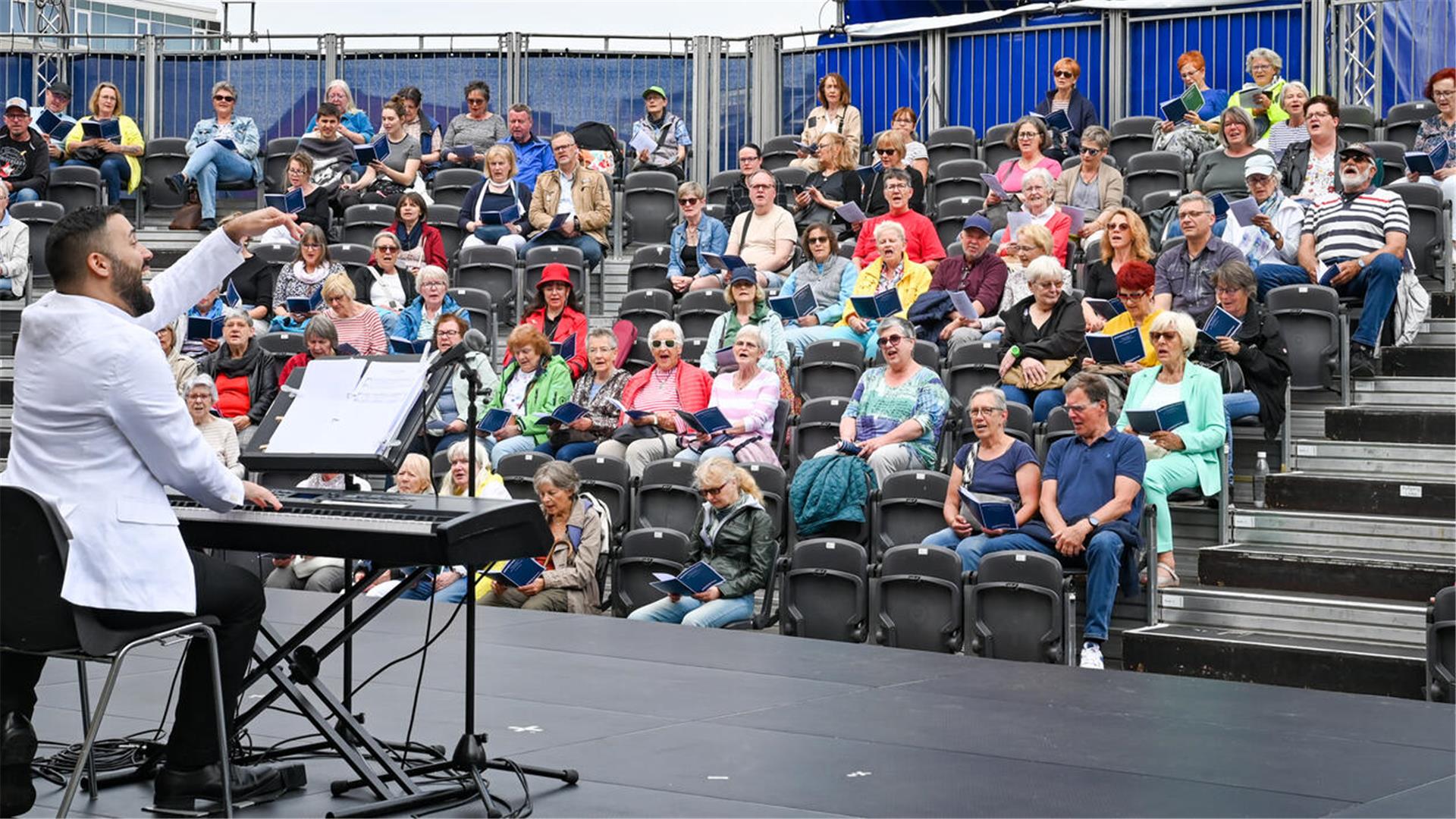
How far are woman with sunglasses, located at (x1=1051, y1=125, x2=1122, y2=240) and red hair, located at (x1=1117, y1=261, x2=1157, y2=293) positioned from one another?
224 cm

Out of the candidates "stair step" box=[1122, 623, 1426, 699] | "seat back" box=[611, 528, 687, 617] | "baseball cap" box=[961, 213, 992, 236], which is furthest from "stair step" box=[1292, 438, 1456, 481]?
"seat back" box=[611, 528, 687, 617]

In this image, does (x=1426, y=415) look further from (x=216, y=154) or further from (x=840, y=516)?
(x=216, y=154)

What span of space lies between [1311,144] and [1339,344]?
1954 mm

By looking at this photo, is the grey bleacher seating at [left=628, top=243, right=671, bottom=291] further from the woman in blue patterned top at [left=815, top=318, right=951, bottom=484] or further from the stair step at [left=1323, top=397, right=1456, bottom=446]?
the stair step at [left=1323, top=397, right=1456, bottom=446]

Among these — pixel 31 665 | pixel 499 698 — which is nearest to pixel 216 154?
pixel 499 698

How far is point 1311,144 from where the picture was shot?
1019 cm

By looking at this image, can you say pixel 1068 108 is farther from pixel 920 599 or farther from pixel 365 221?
pixel 920 599

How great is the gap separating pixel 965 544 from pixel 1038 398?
1208 mm

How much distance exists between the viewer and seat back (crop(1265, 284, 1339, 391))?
8.72 m

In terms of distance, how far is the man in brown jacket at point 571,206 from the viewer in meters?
11.9

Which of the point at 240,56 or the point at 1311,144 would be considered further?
the point at 240,56

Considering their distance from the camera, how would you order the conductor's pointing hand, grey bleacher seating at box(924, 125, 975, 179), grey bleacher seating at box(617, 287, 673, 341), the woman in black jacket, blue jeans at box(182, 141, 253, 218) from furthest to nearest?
blue jeans at box(182, 141, 253, 218) → grey bleacher seating at box(924, 125, 975, 179) → grey bleacher seating at box(617, 287, 673, 341) → the woman in black jacket → the conductor's pointing hand

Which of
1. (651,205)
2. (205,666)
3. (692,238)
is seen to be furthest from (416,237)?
(205,666)

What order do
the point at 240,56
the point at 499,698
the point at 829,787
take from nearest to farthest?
the point at 829,787 → the point at 499,698 → the point at 240,56
